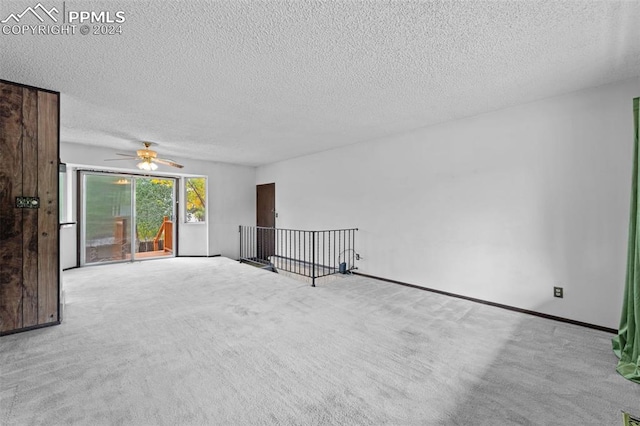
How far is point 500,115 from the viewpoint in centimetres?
360

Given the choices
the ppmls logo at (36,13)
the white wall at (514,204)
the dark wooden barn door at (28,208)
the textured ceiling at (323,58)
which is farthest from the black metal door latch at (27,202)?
the white wall at (514,204)

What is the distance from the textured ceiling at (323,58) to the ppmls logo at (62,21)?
0.04 m

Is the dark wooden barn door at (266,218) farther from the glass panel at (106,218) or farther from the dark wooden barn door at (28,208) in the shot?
the dark wooden barn door at (28,208)

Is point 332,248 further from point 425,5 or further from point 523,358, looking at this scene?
point 425,5

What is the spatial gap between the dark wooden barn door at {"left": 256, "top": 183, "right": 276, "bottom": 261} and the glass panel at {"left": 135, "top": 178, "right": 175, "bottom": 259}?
2292mm

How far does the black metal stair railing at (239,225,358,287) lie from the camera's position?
18.1 feet

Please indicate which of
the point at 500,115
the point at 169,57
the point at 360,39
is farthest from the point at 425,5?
the point at 500,115

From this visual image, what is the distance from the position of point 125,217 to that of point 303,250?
4.22 meters

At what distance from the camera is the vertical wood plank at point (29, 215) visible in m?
2.82

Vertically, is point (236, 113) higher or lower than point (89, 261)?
higher

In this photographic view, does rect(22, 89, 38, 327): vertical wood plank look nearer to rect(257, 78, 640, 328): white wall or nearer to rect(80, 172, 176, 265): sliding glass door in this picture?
rect(80, 172, 176, 265): sliding glass door

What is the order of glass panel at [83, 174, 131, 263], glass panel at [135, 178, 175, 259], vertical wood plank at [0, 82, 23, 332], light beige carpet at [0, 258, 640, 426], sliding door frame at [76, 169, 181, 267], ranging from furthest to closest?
glass panel at [135, 178, 175, 259], glass panel at [83, 174, 131, 263], sliding door frame at [76, 169, 181, 267], vertical wood plank at [0, 82, 23, 332], light beige carpet at [0, 258, 640, 426]

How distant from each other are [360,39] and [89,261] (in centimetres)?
700

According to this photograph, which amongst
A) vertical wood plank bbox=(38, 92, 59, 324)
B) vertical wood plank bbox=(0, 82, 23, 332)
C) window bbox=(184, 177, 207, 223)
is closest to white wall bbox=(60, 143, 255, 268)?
window bbox=(184, 177, 207, 223)
